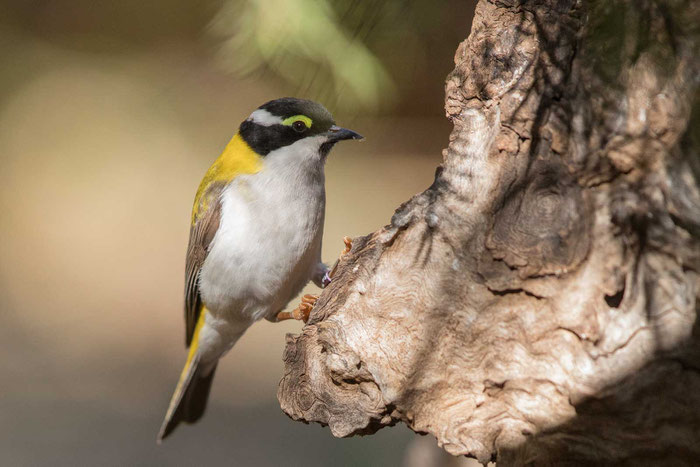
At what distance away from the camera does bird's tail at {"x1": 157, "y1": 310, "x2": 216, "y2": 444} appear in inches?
189

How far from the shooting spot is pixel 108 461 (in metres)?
7.05

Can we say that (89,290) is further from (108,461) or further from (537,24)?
(537,24)

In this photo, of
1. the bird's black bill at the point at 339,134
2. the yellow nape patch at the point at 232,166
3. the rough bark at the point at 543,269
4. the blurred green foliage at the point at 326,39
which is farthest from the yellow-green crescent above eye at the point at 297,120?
the rough bark at the point at 543,269

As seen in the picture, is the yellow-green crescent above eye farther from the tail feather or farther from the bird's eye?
the tail feather

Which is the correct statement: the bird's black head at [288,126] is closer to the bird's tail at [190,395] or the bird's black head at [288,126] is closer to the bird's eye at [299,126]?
the bird's eye at [299,126]

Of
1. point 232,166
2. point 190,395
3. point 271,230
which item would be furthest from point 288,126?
point 190,395

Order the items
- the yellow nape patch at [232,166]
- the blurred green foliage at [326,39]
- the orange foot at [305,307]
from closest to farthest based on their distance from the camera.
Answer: the blurred green foliage at [326,39]
the orange foot at [305,307]
the yellow nape patch at [232,166]

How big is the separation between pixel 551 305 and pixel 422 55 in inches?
60.6

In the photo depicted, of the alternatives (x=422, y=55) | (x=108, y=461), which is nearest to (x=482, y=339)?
(x=422, y=55)

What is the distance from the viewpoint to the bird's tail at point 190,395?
479cm

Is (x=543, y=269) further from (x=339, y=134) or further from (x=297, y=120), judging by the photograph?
(x=297, y=120)

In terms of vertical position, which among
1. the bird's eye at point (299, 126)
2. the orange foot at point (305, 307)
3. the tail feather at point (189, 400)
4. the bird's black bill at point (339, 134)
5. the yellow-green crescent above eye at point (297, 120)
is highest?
the yellow-green crescent above eye at point (297, 120)

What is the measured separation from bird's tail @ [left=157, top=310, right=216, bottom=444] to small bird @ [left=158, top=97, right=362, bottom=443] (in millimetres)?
561

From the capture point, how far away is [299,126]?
3.89 m
